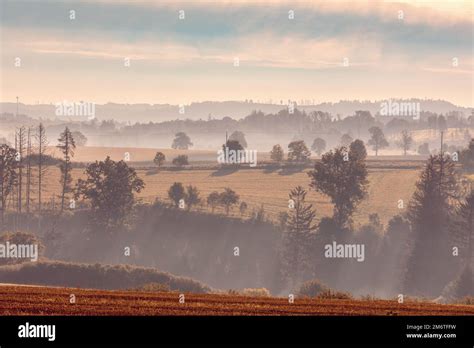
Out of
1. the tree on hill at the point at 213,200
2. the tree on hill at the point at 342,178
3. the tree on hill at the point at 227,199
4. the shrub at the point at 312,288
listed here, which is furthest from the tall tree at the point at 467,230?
the tree on hill at the point at 213,200

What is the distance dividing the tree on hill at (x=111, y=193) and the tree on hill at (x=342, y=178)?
A: 38125mm

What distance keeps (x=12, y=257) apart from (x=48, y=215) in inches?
1581

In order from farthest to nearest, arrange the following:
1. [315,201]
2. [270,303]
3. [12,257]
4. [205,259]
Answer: [315,201] < [205,259] < [12,257] < [270,303]

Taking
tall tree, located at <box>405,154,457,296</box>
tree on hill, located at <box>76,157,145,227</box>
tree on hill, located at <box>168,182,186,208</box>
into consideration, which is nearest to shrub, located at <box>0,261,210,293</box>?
tall tree, located at <box>405,154,457,296</box>

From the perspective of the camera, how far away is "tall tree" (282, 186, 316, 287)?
484 ft

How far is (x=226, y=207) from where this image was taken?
176000 millimetres

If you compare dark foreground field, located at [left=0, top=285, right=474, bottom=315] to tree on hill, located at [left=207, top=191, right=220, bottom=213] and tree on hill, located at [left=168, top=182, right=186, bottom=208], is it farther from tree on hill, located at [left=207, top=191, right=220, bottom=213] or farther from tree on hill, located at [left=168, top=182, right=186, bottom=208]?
tree on hill, located at [left=207, top=191, right=220, bottom=213]

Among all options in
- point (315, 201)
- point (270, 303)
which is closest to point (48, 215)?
point (315, 201)

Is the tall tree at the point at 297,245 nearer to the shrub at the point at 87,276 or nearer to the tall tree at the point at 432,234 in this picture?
the tall tree at the point at 432,234

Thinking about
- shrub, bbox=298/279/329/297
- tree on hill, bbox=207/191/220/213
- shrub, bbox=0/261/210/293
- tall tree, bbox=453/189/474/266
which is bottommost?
shrub, bbox=298/279/329/297

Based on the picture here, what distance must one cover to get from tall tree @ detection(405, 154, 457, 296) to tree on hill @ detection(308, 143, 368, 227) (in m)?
13.9

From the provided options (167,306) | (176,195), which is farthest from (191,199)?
(167,306)

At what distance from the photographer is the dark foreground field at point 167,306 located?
3588 cm
